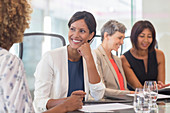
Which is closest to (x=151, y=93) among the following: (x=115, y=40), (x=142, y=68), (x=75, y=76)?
(x=75, y=76)

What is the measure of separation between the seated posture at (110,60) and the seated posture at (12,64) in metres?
1.30

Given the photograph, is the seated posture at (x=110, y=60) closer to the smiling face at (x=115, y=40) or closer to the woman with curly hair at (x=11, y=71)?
the smiling face at (x=115, y=40)

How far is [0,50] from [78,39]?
1.22 meters

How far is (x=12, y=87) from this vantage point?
0.91 meters

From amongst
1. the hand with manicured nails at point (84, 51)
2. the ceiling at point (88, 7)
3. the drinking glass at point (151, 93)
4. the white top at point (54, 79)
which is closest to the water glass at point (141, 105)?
the drinking glass at point (151, 93)

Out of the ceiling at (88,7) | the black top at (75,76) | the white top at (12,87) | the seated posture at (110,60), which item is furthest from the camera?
the ceiling at (88,7)

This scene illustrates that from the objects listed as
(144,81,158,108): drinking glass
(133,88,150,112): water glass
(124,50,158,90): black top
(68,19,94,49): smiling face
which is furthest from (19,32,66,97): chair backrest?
(133,88,150,112): water glass

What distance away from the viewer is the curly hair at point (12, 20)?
1.01m

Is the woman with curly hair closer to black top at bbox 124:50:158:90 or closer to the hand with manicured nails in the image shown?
the hand with manicured nails

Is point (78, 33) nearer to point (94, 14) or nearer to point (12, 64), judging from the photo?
point (12, 64)

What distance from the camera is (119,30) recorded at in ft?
9.25

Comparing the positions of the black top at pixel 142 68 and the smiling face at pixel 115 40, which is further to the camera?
the black top at pixel 142 68

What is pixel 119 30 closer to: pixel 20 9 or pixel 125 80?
pixel 125 80

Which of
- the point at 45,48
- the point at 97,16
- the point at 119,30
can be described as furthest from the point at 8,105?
the point at 97,16
